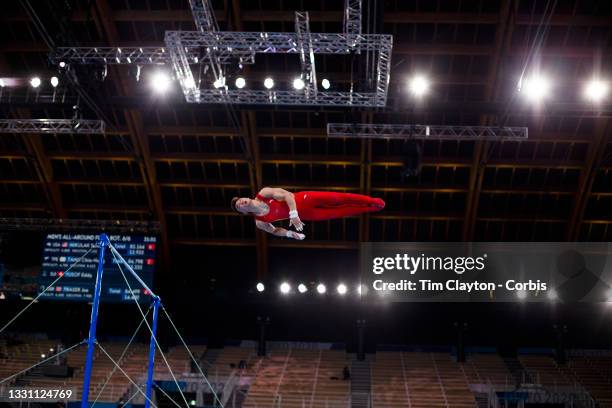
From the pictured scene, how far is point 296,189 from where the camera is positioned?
23.4m

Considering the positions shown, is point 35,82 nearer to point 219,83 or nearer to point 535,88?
point 219,83

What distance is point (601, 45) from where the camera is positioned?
19.0 metres

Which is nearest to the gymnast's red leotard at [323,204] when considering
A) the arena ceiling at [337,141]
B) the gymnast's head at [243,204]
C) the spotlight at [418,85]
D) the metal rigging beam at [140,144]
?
the gymnast's head at [243,204]

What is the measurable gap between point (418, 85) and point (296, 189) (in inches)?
282

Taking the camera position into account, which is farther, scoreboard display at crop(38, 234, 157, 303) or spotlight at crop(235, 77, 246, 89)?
scoreboard display at crop(38, 234, 157, 303)

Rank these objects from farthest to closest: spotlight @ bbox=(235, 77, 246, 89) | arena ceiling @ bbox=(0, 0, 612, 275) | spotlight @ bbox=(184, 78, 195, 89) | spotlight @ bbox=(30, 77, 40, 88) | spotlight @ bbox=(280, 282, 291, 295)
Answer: spotlight @ bbox=(280, 282, 291, 295) → arena ceiling @ bbox=(0, 0, 612, 275) → spotlight @ bbox=(30, 77, 40, 88) → spotlight @ bbox=(235, 77, 246, 89) → spotlight @ bbox=(184, 78, 195, 89)

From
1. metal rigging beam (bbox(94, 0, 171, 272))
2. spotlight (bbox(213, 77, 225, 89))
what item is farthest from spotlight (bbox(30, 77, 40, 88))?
spotlight (bbox(213, 77, 225, 89))

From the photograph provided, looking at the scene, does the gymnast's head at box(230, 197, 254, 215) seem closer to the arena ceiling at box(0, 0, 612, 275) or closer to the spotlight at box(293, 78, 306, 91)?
the spotlight at box(293, 78, 306, 91)

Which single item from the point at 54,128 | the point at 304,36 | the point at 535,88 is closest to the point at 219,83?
the point at 304,36

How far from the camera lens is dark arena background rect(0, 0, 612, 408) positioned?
1870 cm

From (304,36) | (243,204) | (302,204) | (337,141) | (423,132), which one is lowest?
(243,204)

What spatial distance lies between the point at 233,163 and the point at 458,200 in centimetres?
893

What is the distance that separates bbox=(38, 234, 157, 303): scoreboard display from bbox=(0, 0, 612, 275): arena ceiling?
2784 mm

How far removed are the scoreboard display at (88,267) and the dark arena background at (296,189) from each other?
8 centimetres
